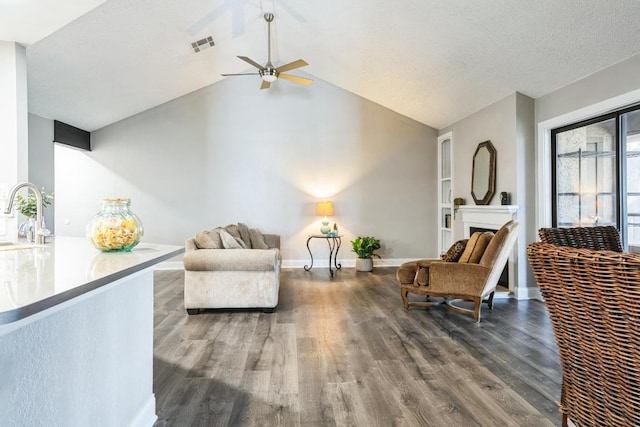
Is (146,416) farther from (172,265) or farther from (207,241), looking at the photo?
(172,265)

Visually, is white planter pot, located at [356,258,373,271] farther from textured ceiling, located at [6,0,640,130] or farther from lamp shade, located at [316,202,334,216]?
textured ceiling, located at [6,0,640,130]

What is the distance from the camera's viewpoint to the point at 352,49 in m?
5.51

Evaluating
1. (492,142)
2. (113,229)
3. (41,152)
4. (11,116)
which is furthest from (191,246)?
(492,142)

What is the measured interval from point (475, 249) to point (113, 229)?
3.55m

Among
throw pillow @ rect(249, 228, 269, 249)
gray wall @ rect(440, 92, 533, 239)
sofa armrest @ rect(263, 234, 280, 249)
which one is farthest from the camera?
sofa armrest @ rect(263, 234, 280, 249)

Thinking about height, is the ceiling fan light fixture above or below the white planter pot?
above

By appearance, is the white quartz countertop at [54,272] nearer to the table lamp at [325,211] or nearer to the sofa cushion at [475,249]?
the sofa cushion at [475,249]

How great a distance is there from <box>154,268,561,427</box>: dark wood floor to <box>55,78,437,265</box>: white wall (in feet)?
9.61

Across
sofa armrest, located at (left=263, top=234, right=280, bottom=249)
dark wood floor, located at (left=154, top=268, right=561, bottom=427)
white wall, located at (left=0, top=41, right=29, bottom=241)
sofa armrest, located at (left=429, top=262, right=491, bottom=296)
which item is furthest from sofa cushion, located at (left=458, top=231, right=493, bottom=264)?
white wall, located at (left=0, top=41, right=29, bottom=241)

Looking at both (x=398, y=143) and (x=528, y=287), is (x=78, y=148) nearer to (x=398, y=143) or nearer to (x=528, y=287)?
(x=398, y=143)

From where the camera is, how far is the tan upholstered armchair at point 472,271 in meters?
3.89

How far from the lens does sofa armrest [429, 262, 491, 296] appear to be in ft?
12.8

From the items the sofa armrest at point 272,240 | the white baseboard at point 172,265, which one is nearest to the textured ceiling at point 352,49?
the white baseboard at point 172,265

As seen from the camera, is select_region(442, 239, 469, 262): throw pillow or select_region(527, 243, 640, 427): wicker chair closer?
select_region(527, 243, 640, 427): wicker chair
